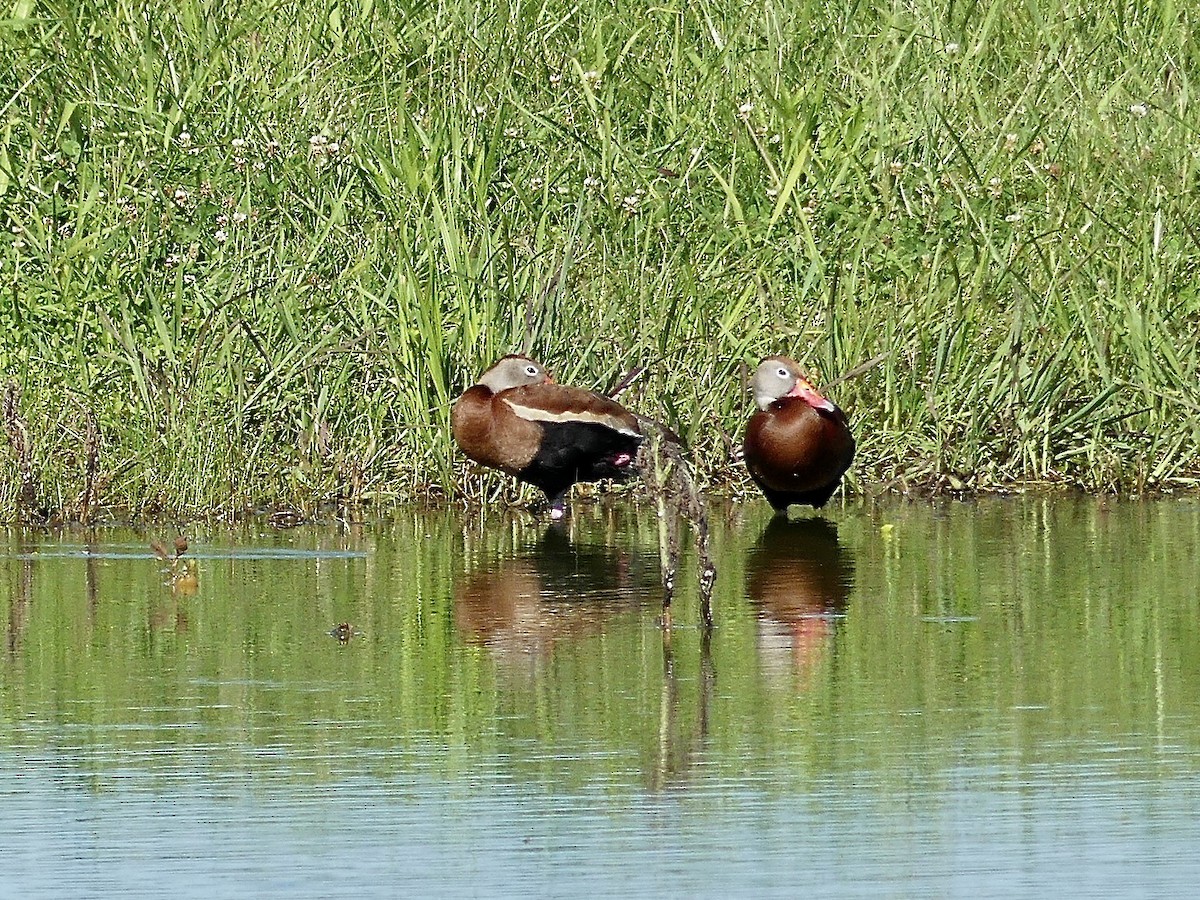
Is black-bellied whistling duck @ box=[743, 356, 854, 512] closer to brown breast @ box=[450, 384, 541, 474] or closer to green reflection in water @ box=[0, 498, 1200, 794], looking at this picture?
green reflection in water @ box=[0, 498, 1200, 794]

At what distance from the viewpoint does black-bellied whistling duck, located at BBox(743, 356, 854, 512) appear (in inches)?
373

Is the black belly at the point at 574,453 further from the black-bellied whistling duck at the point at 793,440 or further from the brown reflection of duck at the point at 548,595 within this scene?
the brown reflection of duck at the point at 548,595

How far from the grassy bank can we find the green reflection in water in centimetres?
81

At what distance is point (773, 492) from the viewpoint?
9.69m

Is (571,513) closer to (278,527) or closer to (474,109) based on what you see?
(278,527)

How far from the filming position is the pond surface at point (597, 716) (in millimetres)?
4621

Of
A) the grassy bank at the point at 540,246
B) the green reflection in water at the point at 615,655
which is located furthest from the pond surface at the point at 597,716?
the grassy bank at the point at 540,246

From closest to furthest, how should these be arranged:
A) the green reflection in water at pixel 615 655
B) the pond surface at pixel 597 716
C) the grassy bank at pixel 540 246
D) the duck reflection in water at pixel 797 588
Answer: the pond surface at pixel 597 716 < the green reflection in water at pixel 615 655 < the duck reflection in water at pixel 797 588 < the grassy bank at pixel 540 246

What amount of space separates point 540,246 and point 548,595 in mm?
3130

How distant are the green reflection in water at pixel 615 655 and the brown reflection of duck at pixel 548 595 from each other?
0.06 ft

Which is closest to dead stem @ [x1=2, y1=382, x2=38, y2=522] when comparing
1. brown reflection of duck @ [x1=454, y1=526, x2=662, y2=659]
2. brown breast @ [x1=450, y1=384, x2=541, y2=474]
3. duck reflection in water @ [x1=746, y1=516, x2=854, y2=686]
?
brown breast @ [x1=450, y1=384, x2=541, y2=474]

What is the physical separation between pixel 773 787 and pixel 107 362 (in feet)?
18.5

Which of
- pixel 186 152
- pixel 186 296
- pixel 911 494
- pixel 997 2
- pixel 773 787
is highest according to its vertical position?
pixel 997 2

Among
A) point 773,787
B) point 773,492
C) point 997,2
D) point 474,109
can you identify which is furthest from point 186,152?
point 773,787
